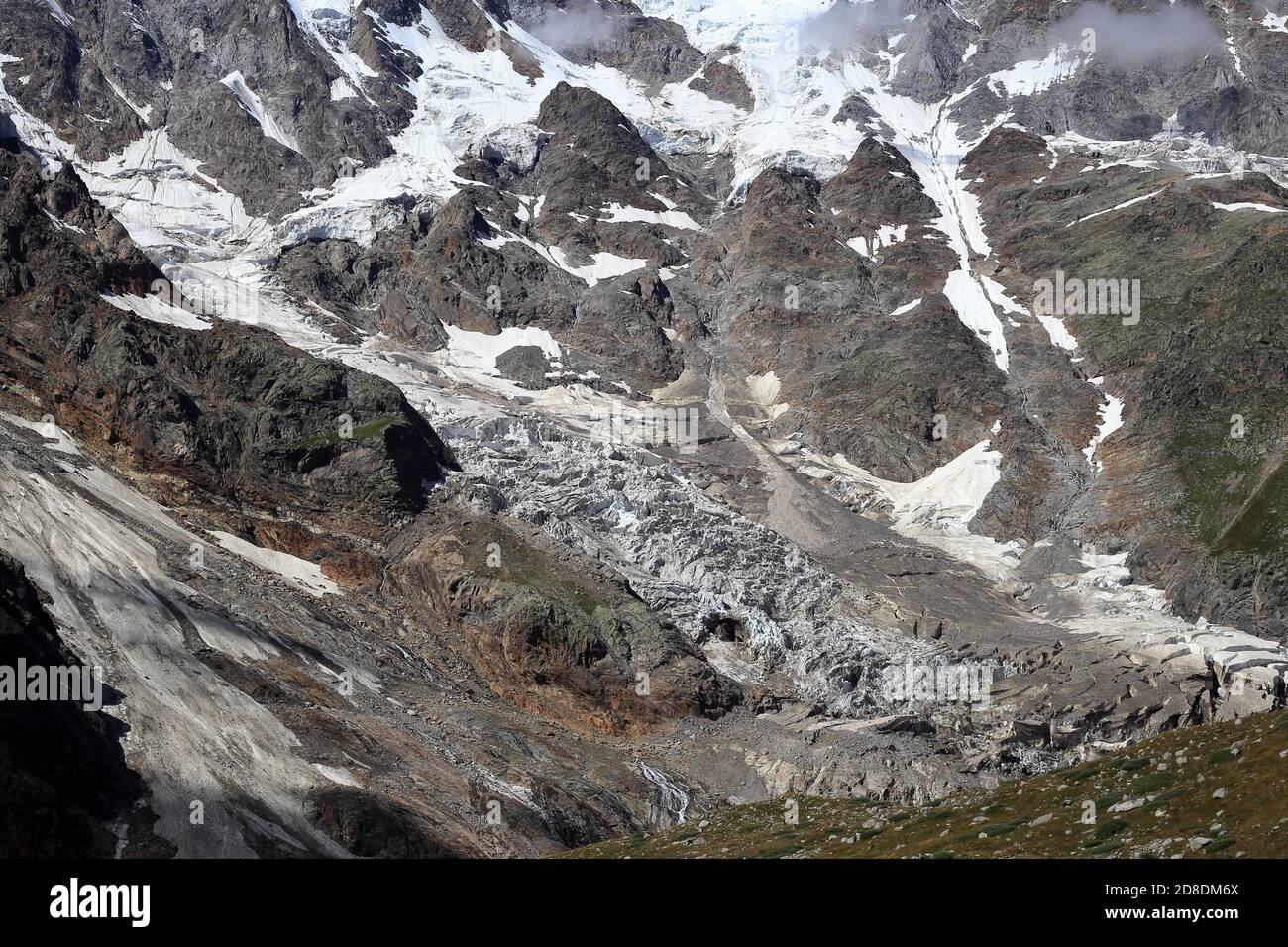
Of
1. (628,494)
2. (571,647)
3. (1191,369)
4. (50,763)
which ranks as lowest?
(50,763)

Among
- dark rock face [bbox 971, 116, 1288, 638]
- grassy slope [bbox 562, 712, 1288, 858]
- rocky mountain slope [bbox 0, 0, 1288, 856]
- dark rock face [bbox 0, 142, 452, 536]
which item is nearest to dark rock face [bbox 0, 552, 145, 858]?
rocky mountain slope [bbox 0, 0, 1288, 856]

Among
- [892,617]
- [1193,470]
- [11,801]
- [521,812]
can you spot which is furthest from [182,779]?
[1193,470]

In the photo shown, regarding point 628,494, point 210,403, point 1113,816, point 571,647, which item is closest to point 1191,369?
point 628,494

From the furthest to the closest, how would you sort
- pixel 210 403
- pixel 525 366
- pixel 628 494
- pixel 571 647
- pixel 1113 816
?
1. pixel 525 366
2. pixel 628 494
3. pixel 210 403
4. pixel 571 647
5. pixel 1113 816
